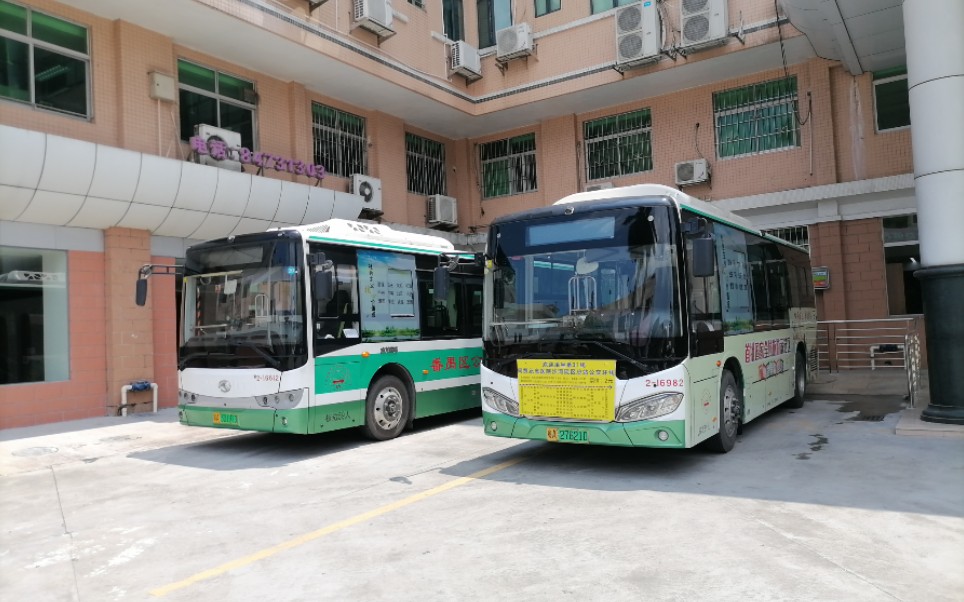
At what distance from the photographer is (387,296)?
33.3 ft

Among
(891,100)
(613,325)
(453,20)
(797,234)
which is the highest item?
(453,20)

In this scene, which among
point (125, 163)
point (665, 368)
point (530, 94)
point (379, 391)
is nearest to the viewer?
point (665, 368)

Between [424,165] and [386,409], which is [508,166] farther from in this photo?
[386,409]

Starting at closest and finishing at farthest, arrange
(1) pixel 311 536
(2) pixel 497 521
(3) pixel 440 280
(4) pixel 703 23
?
(1) pixel 311 536, (2) pixel 497 521, (3) pixel 440 280, (4) pixel 703 23

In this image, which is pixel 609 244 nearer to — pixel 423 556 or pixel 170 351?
pixel 423 556

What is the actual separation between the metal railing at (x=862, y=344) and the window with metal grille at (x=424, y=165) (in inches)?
453

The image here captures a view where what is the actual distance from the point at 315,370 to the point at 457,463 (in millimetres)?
2175

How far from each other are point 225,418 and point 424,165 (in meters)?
13.5

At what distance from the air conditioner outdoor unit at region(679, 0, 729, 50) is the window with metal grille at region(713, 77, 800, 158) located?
2081mm

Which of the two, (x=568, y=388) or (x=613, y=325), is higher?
(x=613, y=325)

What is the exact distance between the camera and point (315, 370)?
8.88 meters

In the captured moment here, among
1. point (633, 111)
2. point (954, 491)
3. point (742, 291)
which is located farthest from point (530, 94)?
point (954, 491)

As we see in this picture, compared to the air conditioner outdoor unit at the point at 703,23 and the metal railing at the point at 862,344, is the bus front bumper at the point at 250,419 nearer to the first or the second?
the metal railing at the point at 862,344

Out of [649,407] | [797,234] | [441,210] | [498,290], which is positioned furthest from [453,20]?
[649,407]
